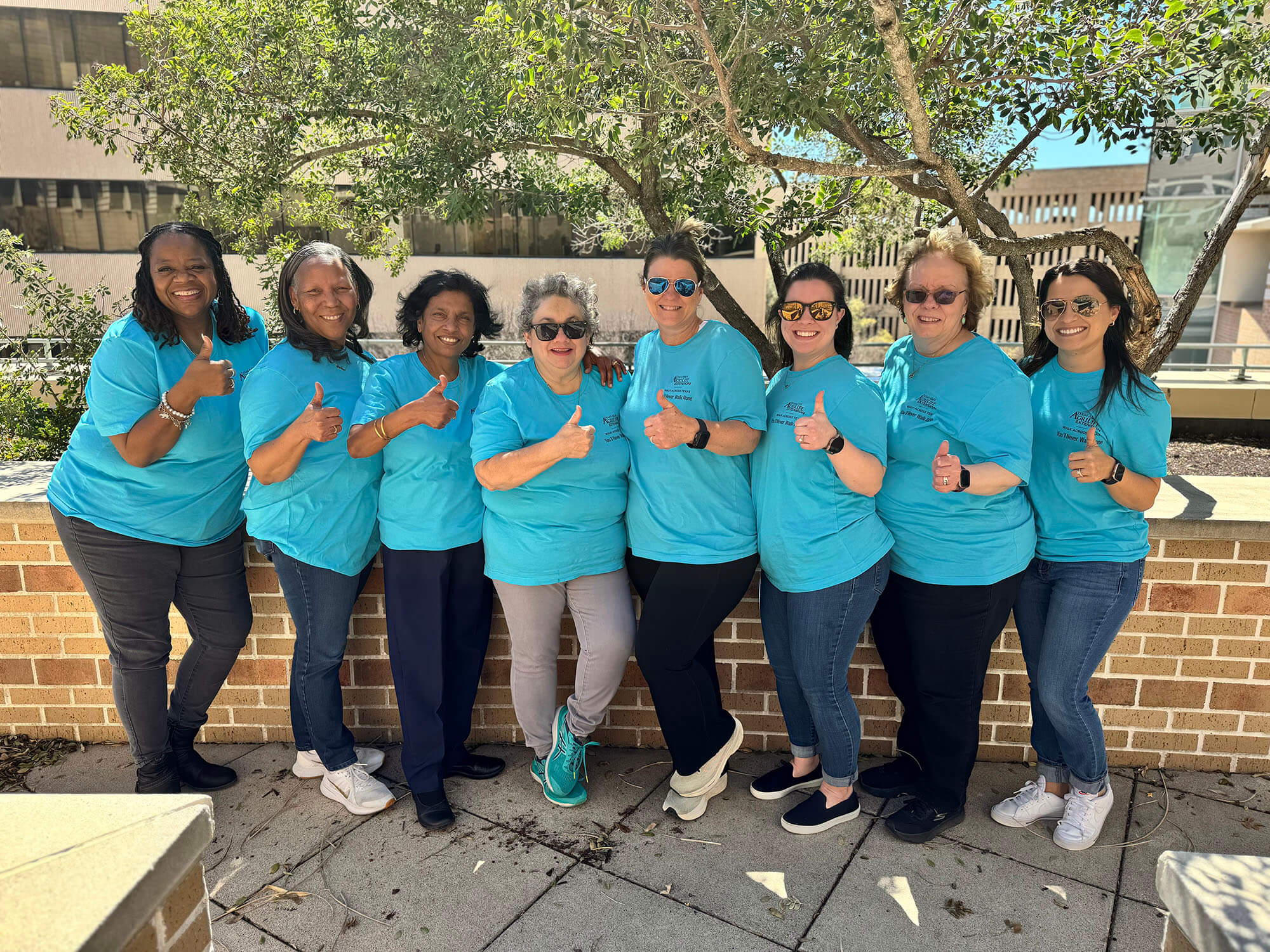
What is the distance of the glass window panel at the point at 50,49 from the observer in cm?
2905

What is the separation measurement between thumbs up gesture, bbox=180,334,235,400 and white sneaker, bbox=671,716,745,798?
2075 mm

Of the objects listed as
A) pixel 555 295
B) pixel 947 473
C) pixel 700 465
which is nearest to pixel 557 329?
pixel 555 295

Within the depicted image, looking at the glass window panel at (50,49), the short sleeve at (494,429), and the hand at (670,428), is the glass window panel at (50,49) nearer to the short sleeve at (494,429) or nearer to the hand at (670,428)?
the short sleeve at (494,429)

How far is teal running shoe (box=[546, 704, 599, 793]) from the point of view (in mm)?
3135

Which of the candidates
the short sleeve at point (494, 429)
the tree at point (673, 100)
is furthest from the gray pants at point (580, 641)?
the tree at point (673, 100)

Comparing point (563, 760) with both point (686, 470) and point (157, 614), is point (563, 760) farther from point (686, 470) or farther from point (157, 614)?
point (157, 614)

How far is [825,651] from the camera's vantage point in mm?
2848

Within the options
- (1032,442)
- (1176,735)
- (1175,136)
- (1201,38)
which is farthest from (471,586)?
(1175,136)

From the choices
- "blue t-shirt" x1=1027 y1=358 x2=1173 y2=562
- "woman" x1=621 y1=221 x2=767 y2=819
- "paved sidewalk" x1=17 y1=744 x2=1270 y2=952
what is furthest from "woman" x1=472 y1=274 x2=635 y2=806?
"blue t-shirt" x1=1027 y1=358 x2=1173 y2=562

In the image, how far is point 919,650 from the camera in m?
2.86

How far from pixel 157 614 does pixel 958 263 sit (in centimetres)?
301

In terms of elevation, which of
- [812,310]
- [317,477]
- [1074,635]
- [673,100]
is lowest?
[1074,635]

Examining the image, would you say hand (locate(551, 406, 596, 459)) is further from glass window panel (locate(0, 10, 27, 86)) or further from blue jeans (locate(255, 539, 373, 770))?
glass window panel (locate(0, 10, 27, 86))

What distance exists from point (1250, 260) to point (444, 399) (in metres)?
33.9
